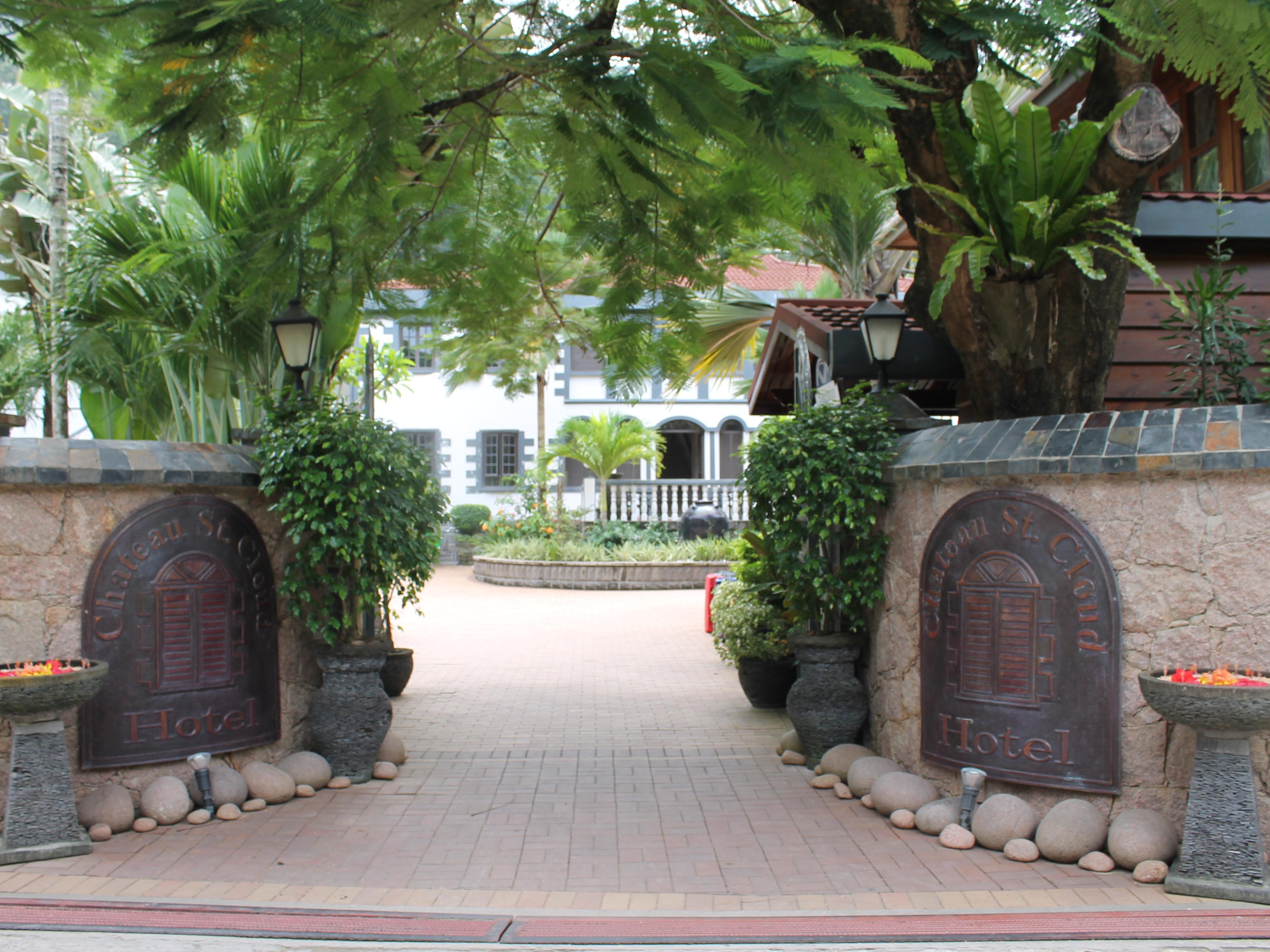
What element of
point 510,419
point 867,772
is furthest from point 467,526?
point 867,772

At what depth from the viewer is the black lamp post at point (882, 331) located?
6562 mm

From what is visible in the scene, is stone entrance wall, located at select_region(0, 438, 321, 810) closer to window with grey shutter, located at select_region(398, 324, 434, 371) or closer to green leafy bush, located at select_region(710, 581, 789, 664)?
window with grey shutter, located at select_region(398, 324, 434, 371)

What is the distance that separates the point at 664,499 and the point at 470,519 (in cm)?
587

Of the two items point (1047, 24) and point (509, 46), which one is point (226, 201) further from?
point (1047, 24)

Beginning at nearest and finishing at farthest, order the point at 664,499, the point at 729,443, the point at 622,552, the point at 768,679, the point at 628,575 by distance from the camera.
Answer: the point at 768,679 → the point at 628,575 → the point at 622,552 → the point at 664,499 → the point at 729,443

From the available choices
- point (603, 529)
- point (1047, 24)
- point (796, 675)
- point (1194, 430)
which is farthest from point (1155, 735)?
point (603, 529)

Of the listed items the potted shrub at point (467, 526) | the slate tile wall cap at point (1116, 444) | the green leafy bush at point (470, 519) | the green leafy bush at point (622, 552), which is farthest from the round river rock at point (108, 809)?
the green leafy bush at point (470, 519)

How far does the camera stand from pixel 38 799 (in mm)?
4891

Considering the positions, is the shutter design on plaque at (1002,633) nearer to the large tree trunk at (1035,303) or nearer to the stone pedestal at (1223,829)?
the stone pedestal at (1223,829)

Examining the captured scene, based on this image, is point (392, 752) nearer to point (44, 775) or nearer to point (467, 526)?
point (44, 775)

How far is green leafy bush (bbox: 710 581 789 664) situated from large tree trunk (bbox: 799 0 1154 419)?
8.92 feet

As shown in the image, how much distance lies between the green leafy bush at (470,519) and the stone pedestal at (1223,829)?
2238 cm

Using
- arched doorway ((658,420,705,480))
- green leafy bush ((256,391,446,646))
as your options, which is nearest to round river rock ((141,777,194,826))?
green leafy bush ((256,391,446,646))

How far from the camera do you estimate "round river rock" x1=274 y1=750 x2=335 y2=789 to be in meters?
6.12
